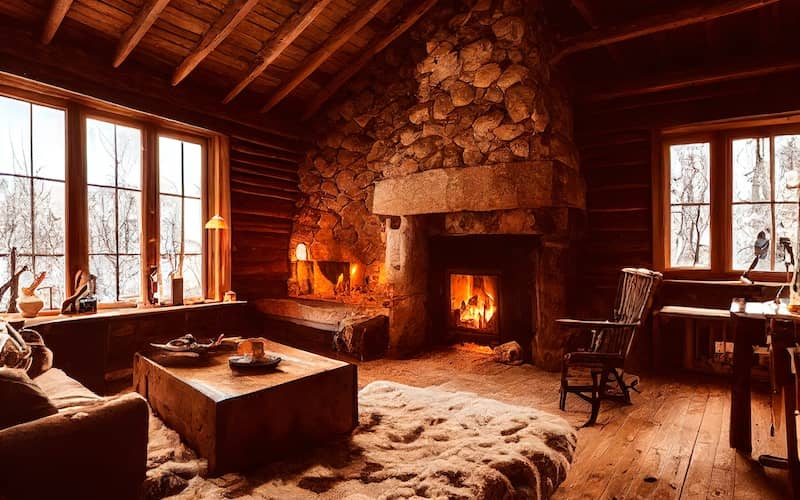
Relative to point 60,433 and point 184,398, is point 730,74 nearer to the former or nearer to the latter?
point 184,398

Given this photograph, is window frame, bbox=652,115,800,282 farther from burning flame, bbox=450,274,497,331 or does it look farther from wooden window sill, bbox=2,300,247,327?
wooden window sill, bbox=2,300,247,327

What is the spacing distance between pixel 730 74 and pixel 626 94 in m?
0.95

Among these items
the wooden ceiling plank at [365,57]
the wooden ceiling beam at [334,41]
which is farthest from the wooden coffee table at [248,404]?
the wooden ceiling plank at [365,57]

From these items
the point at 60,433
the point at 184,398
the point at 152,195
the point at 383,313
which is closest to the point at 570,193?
the point at 383,313

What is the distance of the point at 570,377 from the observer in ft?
14.0

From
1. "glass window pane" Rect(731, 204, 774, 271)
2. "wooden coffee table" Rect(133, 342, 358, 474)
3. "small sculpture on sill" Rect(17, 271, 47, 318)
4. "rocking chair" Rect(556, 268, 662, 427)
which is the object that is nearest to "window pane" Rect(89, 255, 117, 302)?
"small sculpture on sill" Rect(17, 271, 47, 318)

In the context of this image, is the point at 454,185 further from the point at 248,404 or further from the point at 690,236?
the point at 248,404

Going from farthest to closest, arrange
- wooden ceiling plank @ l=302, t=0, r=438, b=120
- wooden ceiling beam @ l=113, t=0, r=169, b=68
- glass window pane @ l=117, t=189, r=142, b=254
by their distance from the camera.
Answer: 1. wooden ceiling plank @ l=302, t=0, r=438, b=120
2. glass window pane @ l=117, t=189, r=142, b=254
3. wooden ceiling beam @ l=113, t=0, r=169, b=68

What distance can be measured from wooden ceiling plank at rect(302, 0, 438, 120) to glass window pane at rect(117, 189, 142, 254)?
2.69 meters

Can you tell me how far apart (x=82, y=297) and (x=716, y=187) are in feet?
21.9

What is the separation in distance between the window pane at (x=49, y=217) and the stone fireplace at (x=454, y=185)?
301 cm

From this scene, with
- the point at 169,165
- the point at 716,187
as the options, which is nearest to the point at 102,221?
the point at 169,165

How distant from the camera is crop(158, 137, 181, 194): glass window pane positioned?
5406 mm

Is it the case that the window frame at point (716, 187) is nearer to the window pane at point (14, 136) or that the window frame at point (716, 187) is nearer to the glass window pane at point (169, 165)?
the glass window pane at point (169, 165)
